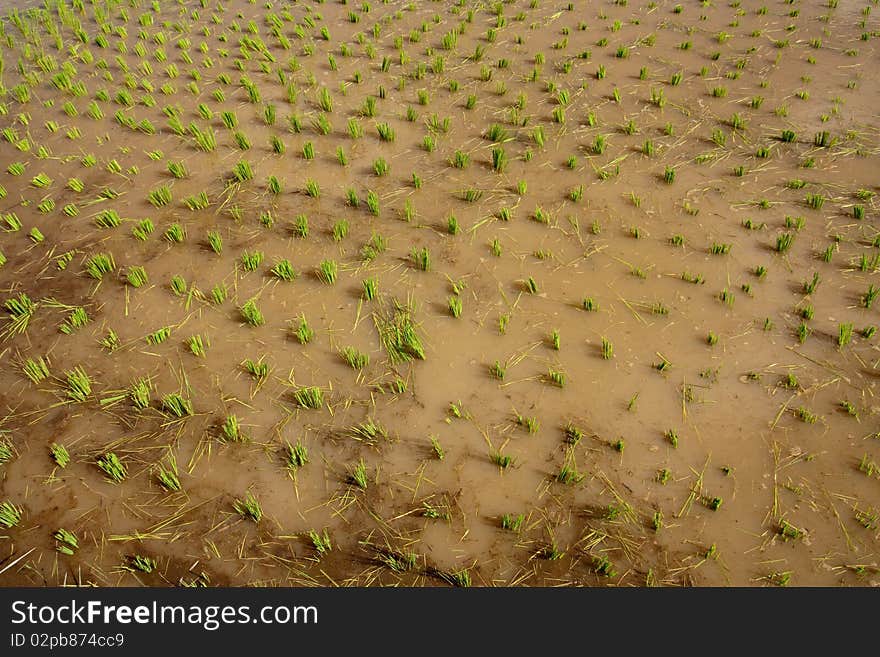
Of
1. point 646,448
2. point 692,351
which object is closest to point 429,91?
point 692,351

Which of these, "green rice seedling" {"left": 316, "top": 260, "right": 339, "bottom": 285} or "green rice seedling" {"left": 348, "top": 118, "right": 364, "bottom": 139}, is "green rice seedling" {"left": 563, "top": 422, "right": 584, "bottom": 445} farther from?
"green rice seedling" {"left": 348, "top": 118, "right": 364, "bottom": 139}

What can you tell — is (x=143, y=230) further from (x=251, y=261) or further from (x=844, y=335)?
(x=844, y=335)

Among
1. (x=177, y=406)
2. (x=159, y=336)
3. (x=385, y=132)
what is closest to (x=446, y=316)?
(x=177, y=406)

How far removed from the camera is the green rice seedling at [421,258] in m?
3.38

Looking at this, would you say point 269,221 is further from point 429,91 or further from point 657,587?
point 657,587

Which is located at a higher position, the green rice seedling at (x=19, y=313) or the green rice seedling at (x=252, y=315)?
the green rice seedling at (x=19, y=313)

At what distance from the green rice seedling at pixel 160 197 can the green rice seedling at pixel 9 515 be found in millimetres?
2149

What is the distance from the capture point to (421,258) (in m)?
3.39

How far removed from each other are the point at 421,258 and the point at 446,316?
0.44 metres

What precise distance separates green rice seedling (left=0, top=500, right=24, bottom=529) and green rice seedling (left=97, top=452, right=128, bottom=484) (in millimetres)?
353

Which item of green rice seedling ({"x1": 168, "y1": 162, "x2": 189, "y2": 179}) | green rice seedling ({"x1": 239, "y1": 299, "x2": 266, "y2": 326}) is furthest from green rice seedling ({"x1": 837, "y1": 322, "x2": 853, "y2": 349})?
green rice seedling ({"x1": 168, "y1": 162, "x2": 189, "y2": 179})

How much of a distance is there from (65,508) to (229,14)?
18.4 ft

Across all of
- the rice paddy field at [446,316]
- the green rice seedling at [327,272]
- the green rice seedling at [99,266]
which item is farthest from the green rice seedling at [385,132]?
the green rice seedling at [99,266]

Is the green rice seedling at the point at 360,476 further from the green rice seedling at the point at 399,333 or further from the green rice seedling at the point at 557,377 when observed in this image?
the green rice seedling at the point at 557,377
